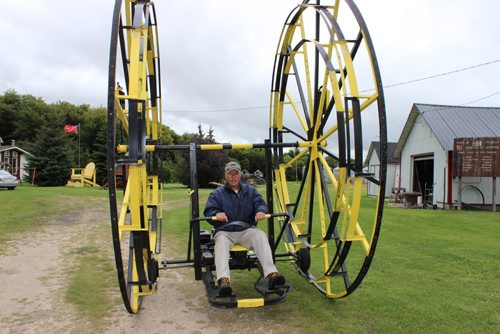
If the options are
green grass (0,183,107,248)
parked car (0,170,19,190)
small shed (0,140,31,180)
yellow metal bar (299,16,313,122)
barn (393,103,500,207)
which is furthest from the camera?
small shed (0,140,31,180)

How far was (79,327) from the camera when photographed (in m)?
4.39

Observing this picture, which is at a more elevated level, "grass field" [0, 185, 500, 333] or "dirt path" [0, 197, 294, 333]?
→ "grass field" [0, 185, 500, 333]

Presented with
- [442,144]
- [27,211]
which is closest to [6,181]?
[27,211]

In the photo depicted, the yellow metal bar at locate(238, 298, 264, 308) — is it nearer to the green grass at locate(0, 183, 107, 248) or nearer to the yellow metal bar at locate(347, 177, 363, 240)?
the yellow metal bar at locate(347, 177, 363, 240)

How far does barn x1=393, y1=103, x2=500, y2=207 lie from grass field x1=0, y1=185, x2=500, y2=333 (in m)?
8.16

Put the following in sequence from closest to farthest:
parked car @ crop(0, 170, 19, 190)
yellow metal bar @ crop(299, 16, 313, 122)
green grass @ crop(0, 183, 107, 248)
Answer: yellow metal bar @ crop(299, 16, 313, 122) < green grass @ crop(0, 183, 107, 248) < parked car @ crop(0, 170, 19, 190)

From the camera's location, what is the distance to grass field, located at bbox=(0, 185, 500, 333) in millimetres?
4461

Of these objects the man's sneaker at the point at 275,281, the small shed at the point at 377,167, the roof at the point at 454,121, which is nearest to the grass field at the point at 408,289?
the man's sneaker at the point at 275,281

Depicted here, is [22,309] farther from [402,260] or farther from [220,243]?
[402,260]

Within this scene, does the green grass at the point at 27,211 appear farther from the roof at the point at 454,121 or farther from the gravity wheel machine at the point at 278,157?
the roof at the point at 454,121

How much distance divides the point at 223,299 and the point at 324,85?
2990mm

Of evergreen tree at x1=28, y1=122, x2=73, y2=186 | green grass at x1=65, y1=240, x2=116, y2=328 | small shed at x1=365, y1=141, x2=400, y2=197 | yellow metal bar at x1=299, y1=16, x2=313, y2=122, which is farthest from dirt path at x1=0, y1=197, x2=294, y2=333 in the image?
evergreen tree at x1=28, y1=122, x2=73, y2=186

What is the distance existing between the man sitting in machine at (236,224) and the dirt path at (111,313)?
0.53 metres

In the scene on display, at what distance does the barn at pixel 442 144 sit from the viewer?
60.4 feet
